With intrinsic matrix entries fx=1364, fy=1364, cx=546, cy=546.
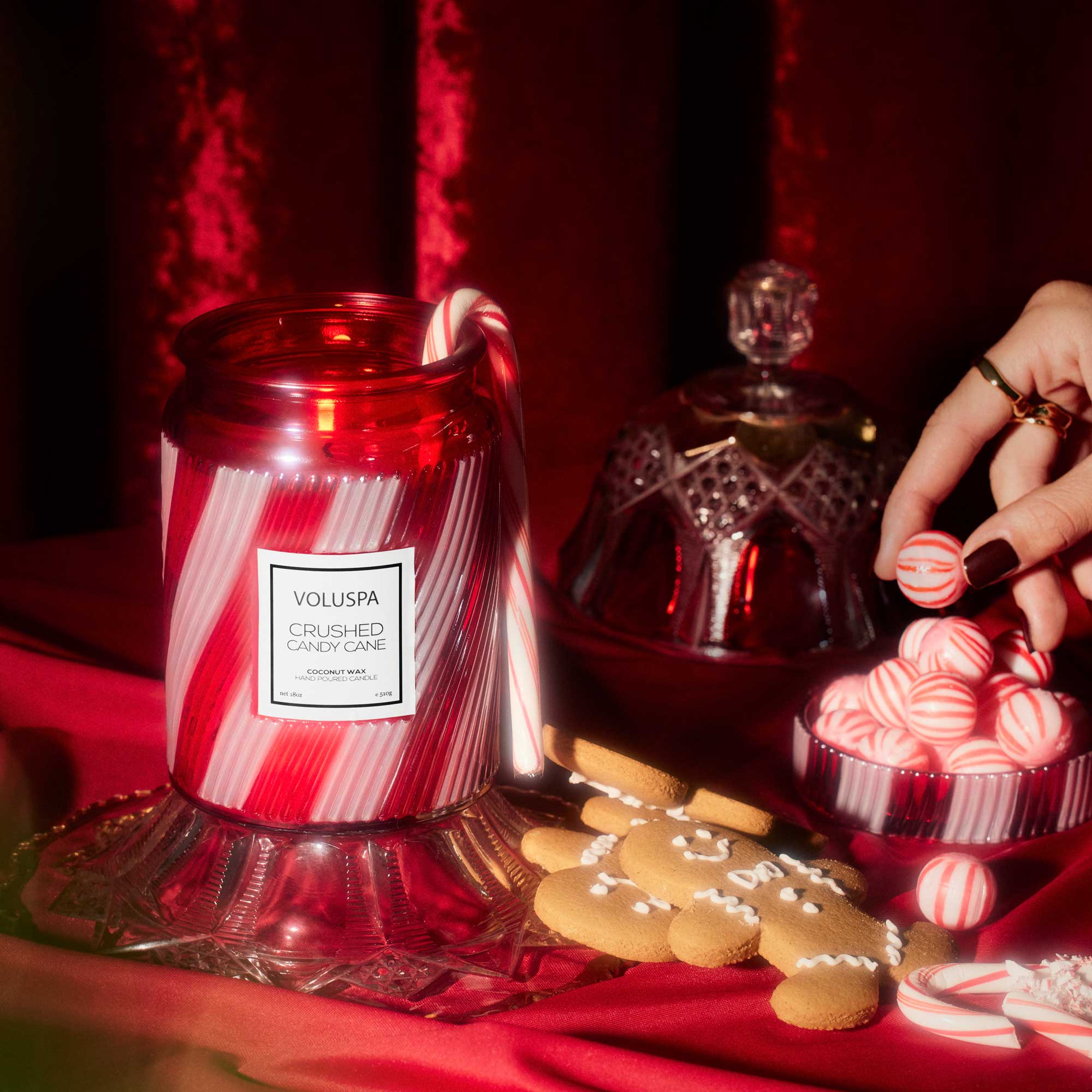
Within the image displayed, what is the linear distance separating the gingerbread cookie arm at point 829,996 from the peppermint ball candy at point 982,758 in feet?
0.67

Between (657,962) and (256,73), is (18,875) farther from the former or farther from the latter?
(256,73)

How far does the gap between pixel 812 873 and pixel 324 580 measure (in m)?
0.29

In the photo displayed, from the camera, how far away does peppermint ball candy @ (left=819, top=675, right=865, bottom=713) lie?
2.82 ft

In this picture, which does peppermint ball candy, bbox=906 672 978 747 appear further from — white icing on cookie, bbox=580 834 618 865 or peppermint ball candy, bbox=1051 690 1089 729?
white icing on cookie, bbox=580 834 618 865

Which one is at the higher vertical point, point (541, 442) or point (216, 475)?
point (216, 475)

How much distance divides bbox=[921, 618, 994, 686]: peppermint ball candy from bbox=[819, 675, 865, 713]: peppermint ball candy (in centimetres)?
5

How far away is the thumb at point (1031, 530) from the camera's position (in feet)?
2.67

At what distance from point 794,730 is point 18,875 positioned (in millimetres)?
471

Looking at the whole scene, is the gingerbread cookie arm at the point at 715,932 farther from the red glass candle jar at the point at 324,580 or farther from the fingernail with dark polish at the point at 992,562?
the fingernail with dark polish at the point at 992,562

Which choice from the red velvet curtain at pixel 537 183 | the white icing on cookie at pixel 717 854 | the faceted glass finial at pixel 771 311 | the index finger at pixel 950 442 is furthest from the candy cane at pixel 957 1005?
the red velvet curtain at pixel 537 183

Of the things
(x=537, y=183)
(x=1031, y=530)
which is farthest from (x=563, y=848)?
(x=537, y=183)

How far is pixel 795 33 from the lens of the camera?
1.61m

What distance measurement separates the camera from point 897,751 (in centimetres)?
80

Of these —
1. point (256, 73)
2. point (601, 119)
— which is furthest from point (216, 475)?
point (601, 119)
